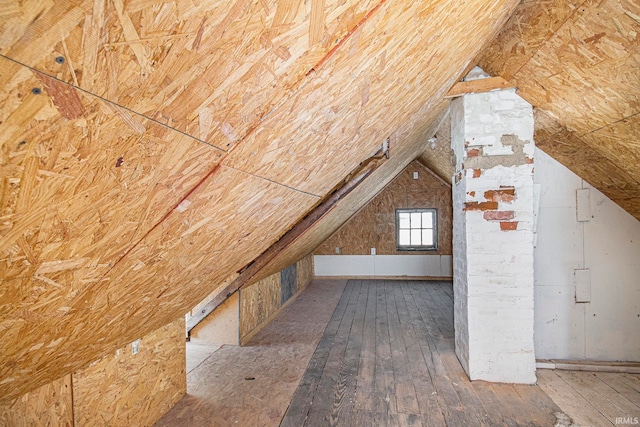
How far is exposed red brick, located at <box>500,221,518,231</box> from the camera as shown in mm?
2334

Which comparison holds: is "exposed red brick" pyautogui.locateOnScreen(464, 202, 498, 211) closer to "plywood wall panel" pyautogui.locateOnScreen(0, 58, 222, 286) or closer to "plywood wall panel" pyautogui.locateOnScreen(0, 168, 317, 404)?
"plywood wall panel" pyautogui.locateOnScreen(0, 168, 317, 404)

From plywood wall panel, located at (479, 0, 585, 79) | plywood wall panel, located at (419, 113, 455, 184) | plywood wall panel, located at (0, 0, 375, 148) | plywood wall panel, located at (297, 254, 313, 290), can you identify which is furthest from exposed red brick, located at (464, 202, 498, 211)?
plywood wall panel, located at (297, 254, 313, 290)

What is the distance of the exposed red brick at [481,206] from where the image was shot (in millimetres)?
2367

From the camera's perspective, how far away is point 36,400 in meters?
1.38

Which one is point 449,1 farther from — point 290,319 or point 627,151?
point 290,319

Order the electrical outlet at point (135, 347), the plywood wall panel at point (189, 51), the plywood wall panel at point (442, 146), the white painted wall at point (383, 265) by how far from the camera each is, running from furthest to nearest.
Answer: the white painted wall at point (383, 265) → the plywood wall panel at point (442, 146) → the electrical outlet at point (135, 347) → the plywood wall panel at point (189, 51)

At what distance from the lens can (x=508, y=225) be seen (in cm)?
234

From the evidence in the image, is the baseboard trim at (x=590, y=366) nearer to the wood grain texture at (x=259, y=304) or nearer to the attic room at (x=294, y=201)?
the attic room at (x=294, y=201)

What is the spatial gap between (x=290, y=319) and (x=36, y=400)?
9.54ft

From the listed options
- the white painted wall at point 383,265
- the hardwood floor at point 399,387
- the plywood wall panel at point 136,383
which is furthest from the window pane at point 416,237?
the plywood wall panel at point 136,383

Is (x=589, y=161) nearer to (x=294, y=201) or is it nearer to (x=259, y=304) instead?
(x=294, y=201)

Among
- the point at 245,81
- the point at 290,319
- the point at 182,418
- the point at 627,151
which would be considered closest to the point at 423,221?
the point at 290,319

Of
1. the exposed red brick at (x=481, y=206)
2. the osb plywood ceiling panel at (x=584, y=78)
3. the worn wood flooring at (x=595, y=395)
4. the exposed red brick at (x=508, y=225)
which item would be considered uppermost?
the osb plywood ceiling panel at (x=584, y=78)

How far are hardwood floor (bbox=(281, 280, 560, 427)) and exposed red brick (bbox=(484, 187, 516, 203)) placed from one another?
1.43m
